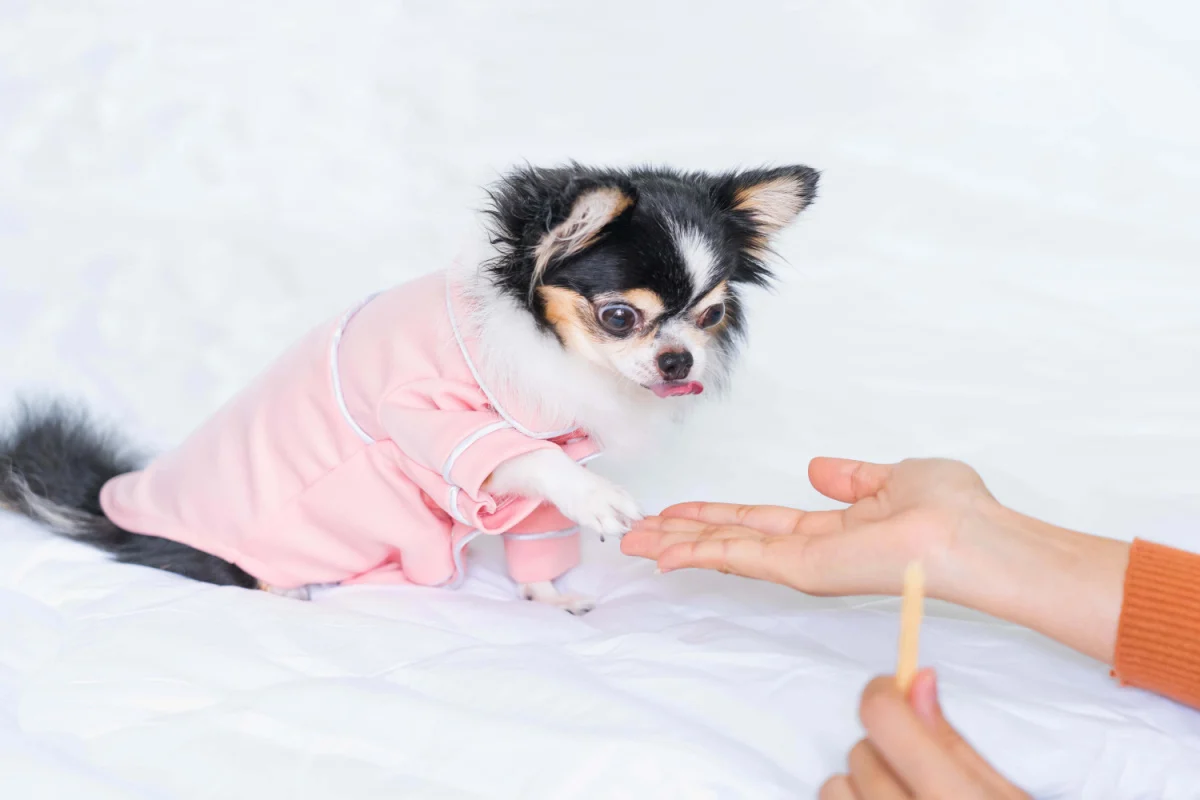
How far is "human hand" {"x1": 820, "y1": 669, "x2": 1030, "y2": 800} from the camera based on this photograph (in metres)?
1.00

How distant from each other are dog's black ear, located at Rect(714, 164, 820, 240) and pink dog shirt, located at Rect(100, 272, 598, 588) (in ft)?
1.63

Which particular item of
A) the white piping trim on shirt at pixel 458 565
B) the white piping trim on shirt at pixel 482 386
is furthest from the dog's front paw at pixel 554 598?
the white piping trim on shirt at pixel 482 386

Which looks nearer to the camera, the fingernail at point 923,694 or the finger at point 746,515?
the fingernail at point 923,694

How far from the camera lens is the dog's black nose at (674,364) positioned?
1.74 meters

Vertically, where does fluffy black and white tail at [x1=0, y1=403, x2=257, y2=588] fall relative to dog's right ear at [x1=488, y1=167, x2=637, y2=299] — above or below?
below

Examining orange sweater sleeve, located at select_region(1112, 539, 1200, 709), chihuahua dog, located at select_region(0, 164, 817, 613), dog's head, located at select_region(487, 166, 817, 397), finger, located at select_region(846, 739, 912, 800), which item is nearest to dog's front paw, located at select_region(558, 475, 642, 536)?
chihuahua dog, located at select_region(0, 164, 817, 613)

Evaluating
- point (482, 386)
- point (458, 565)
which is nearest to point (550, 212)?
point (482, 386)

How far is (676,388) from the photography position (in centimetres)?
180

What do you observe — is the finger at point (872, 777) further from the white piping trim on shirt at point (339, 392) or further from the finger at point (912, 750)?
the white piping trim on shirt at point (339, 392)

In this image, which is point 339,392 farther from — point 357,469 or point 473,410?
point 473,410

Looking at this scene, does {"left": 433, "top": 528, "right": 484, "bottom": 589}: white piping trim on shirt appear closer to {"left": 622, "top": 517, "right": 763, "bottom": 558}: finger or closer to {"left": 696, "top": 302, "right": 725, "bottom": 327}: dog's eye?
{"left": 622, "top": 517, "right": 763, "bottom": 558}: finger

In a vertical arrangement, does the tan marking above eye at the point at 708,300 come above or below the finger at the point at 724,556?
above

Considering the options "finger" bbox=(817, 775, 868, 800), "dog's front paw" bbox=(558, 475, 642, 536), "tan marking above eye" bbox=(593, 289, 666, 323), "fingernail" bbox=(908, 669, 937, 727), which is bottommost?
"finger" bbox=(817, 775, 868, 800)

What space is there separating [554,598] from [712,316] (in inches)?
23.3
